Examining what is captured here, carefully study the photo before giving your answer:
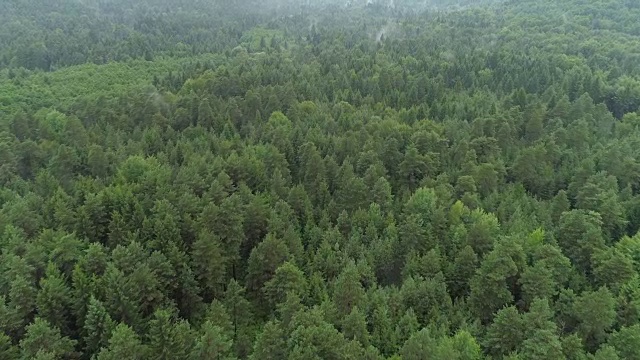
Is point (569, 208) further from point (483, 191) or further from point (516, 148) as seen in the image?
point (516, 148)

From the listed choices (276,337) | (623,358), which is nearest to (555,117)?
(623,358)

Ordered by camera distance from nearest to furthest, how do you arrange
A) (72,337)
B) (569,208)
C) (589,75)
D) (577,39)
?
1. (72,337)
2. (569,208)
3. (589,75)
4. (577,39)

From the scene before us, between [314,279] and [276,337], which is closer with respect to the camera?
[276,337]

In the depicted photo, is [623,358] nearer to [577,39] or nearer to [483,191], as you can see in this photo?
[483,191]

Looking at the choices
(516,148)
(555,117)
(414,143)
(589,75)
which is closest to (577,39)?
(589,75)

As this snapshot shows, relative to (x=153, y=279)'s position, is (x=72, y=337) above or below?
below

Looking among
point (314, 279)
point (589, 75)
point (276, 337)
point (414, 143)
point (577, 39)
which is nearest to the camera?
point (276, 337)
